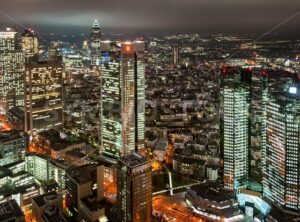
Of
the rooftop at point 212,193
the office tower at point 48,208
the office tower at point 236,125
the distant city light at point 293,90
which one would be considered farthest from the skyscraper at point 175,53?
the office tower at point 48,208

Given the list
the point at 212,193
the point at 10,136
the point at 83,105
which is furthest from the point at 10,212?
the point at 83,105

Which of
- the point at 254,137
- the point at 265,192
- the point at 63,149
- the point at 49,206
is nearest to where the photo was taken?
the point at 49,206

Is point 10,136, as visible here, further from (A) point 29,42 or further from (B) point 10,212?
(A) point 29,42

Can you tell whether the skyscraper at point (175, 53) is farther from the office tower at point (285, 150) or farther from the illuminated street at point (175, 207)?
the office tower at point (285, 150)

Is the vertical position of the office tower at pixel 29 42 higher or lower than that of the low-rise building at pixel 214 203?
higher

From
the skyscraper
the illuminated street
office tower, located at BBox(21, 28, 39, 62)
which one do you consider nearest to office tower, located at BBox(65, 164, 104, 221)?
the illuminated street

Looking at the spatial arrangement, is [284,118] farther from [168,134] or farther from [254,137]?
[168,134]

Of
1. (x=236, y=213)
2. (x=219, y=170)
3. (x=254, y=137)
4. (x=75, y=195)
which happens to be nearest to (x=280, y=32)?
(x=254, y=137)
